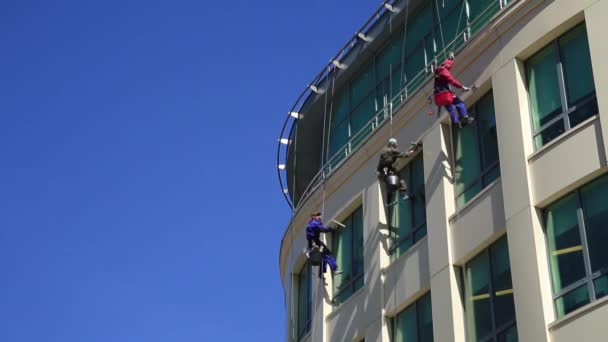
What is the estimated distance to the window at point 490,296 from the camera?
2159 cm

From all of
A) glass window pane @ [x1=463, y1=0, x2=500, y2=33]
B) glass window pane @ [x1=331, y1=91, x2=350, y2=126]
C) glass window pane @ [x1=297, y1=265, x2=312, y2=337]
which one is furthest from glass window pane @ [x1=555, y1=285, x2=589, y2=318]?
glass window pane @ [x1=331, y1=91, x2=350, y2=126]

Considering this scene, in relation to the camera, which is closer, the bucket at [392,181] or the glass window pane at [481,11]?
the glass window pane at [481,11]

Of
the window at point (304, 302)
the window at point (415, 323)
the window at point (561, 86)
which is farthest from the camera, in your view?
the window at point (304, 302)

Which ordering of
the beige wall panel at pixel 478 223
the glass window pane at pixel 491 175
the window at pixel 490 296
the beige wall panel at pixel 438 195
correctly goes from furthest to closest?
the beige wall panel at pixel 438 195 < the glass window pane at pixel 491 175 < the beige wall panel at pixel 478 223 < the window at pixel 490 296

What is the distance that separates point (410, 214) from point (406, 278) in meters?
1.78

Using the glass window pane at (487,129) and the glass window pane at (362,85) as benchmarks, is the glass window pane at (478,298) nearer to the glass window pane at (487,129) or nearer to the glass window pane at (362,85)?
the glass window pane at (487,129)

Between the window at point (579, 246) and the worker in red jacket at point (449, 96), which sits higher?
the worker in red jacket at point (449, 96)

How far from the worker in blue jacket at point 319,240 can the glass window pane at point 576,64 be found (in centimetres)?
817

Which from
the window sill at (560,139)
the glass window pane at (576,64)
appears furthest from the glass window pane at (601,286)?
the glass window pane at (576,64)

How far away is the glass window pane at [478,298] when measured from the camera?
2223 centimetres

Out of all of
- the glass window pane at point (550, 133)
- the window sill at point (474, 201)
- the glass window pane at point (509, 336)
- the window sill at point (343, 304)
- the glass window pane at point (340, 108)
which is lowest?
the glass window pane at point (509, 336)

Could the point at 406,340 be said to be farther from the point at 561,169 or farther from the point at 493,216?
the point at 561,169

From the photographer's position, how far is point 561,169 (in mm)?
21344

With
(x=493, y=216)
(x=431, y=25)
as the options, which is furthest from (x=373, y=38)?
(x=493, y=216)
